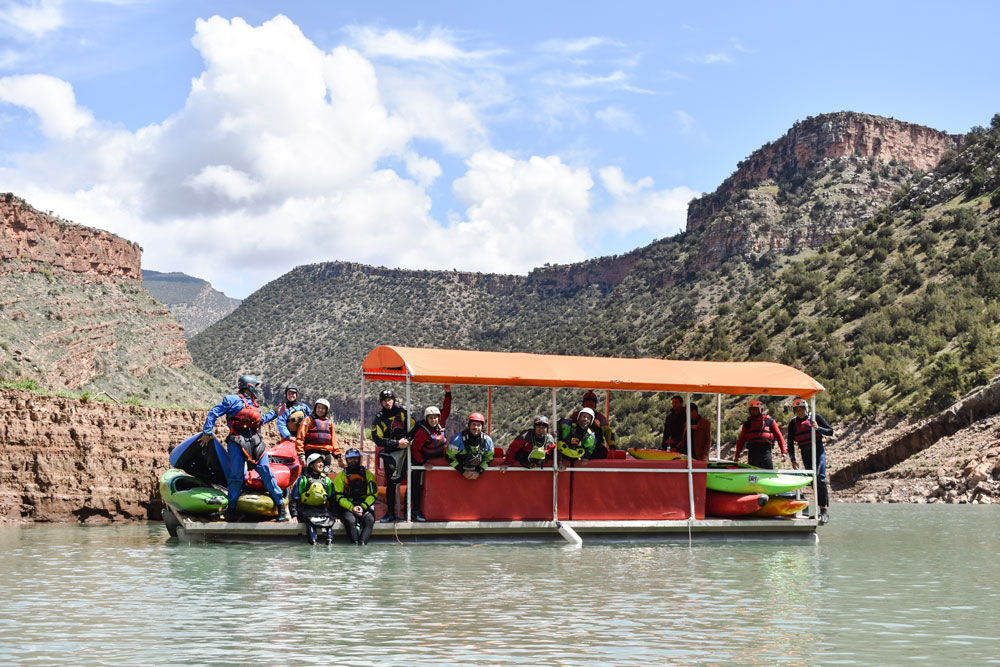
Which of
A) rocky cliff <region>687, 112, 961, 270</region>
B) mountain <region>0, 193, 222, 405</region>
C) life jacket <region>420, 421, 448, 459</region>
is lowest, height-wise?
life jacket <region>420, 421, 448, 459</region>

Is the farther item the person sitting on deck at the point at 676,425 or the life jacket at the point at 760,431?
the person sitting on deck at the point at 676,425

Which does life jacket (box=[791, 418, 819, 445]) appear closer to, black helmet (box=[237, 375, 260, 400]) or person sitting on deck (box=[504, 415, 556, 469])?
person sitting on deck (box=[504, 415, 556, 469])

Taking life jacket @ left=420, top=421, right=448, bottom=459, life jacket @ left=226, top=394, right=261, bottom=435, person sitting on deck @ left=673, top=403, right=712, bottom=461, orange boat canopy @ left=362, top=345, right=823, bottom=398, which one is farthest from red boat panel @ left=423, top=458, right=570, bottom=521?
person sitting on deck @ left=673, top=403, right=712, bottom=461

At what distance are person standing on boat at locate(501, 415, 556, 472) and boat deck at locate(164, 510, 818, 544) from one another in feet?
2.78

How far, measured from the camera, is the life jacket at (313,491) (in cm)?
1485

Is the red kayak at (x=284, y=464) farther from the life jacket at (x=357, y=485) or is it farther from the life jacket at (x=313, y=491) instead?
the life jacket at (x=357, y=485)

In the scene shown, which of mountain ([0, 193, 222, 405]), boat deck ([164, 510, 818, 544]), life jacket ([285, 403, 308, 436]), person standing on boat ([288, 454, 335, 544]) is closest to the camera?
boat deck ([164, 510, 818, 544])

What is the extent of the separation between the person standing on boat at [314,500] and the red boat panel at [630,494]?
10.9 ft

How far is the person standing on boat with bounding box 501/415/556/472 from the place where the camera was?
15352 millimetres

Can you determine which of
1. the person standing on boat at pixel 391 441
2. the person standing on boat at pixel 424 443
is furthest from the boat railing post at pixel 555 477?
the person standing on boat at pixel 391 441

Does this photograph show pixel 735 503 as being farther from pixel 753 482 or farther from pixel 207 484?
pixel 207 484

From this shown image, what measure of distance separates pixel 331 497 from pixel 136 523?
7725mm

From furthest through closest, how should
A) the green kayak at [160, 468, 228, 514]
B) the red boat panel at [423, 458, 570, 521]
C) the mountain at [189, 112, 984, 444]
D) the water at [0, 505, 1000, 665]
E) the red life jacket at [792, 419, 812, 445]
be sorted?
the mountain at [189, 112, 984, 444] → the red life jacket at [792, 419, 812, 445] → the red boat panel at [423, 458, 570, 521] → the green kayak at [160, 468, 228, 514] → the water at [0, 505, 1000, 665]

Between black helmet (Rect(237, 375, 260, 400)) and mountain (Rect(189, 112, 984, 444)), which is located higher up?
mountain (Rect(189, 112, 984, 444))
